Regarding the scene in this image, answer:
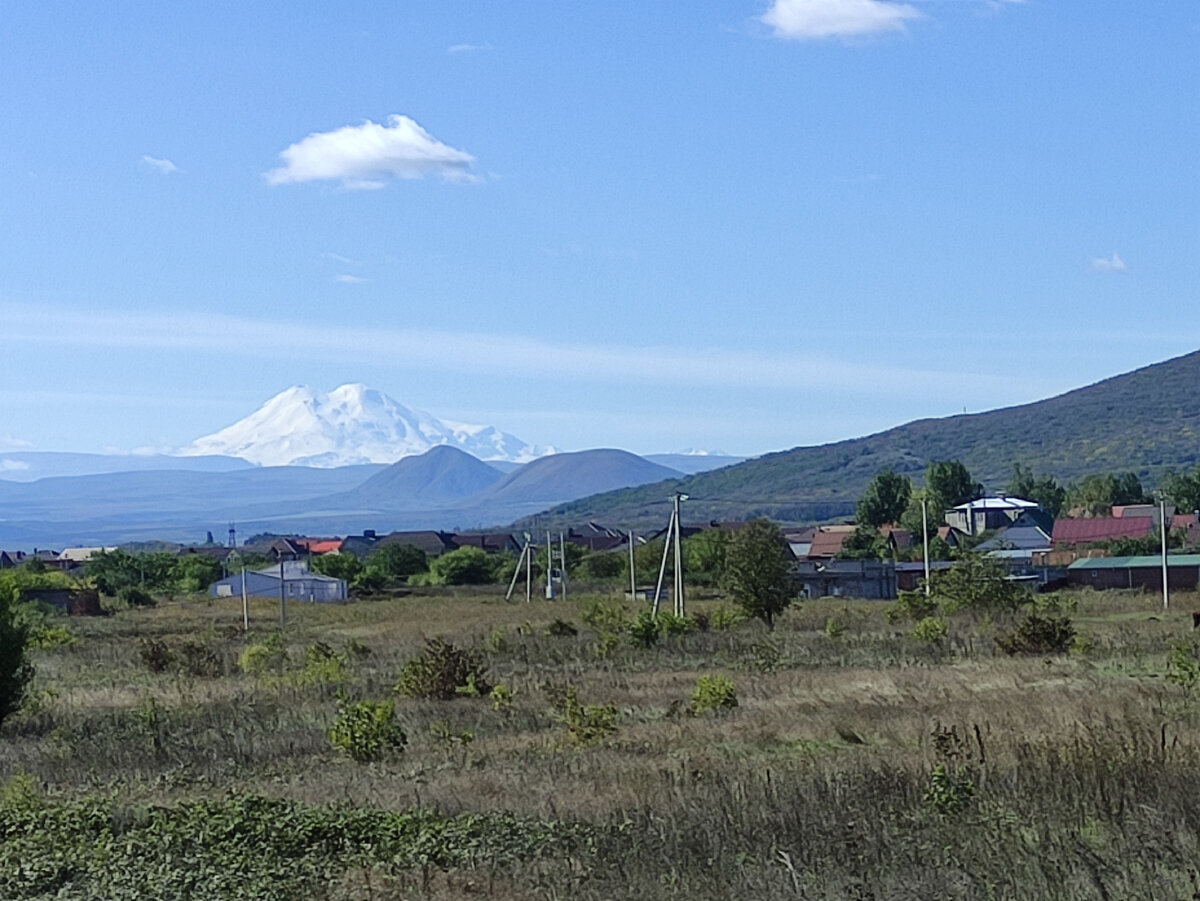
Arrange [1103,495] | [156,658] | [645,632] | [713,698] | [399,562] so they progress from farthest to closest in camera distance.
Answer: [1103,495] < [399,562] < [645,632] < [156,658] < [713,698]

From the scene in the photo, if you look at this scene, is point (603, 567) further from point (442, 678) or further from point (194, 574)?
point (442, 678)

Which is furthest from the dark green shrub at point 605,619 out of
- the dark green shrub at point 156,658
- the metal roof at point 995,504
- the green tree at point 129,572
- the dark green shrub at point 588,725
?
the metal roof at point 995,504

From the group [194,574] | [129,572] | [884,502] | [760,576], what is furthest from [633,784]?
[884,502]

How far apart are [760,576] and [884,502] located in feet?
312

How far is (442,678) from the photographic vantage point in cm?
2420

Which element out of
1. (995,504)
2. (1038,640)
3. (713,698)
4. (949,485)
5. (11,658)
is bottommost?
(1038,640)

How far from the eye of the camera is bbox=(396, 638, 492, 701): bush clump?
950 inches

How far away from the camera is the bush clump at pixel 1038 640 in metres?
28.3

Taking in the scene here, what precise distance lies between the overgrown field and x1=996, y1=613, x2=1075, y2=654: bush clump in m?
0.52

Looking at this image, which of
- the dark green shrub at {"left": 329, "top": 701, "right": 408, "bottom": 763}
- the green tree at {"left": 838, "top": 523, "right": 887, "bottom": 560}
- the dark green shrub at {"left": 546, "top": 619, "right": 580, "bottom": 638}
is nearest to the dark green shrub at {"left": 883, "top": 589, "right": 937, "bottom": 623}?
the dark green shrub at {"left": 546, "top": 619, "right": 580, "bottom": 638}

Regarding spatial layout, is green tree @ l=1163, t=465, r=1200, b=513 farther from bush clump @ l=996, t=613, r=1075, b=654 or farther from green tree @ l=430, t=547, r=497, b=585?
bush clump @ l=996, t=613, r=1075, b=654

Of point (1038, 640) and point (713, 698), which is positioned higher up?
point (713, 698)

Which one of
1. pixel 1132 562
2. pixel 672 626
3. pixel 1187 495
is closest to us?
pixel 672 626

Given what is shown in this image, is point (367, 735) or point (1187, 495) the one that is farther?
point (1187, 495)
